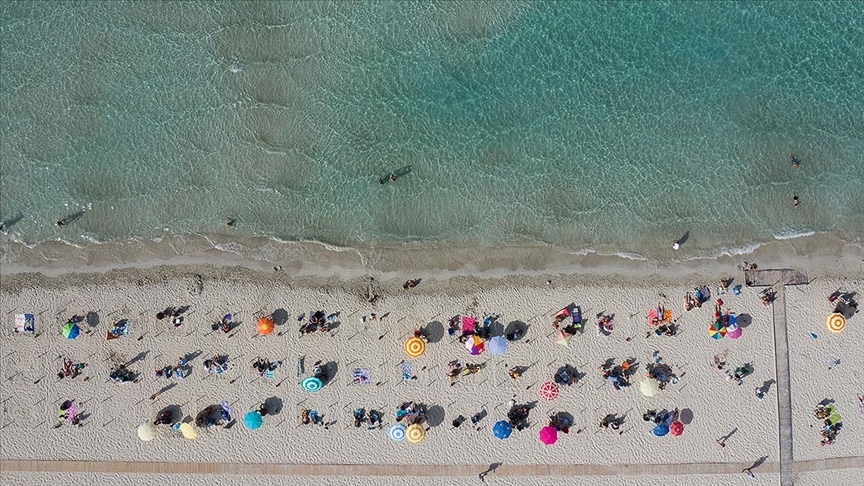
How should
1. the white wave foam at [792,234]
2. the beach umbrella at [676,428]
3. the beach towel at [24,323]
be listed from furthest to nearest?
the white wave foam at [792,234]
the beach towel at [24,323]
the beach umbrella at [676,428]

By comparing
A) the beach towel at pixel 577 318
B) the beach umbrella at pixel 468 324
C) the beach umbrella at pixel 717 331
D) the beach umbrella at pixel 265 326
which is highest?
Result: the beach umbrella at pixel 717 331

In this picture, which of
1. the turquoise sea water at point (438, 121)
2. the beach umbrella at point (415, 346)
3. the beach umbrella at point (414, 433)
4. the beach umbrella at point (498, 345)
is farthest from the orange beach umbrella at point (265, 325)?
the beach umbrella at point (498, 345)

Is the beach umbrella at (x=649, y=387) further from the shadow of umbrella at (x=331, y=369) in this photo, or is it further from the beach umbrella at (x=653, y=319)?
the shadow of umbrella at (x=331, y=369)

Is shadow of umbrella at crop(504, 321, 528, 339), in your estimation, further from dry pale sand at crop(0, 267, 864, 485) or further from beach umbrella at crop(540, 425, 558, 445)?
beach umbrella at crop(540, 425, 558, 445)

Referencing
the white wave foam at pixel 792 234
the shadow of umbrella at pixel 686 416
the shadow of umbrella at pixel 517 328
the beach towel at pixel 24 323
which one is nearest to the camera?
the shadow of umbrella at pixel 686 416

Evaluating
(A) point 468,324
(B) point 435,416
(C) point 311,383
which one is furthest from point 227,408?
(A) point 468,324

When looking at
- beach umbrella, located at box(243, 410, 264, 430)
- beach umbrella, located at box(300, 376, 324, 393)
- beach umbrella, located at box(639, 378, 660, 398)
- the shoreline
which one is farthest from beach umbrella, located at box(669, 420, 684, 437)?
beach umbrella, located at box(243, 410, 264, 430)

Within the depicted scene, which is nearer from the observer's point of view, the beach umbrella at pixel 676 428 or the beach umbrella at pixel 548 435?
the beach umbrella at pixel 548 435

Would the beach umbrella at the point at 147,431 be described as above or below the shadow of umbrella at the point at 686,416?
below

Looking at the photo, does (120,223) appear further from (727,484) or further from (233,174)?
(727,484)
